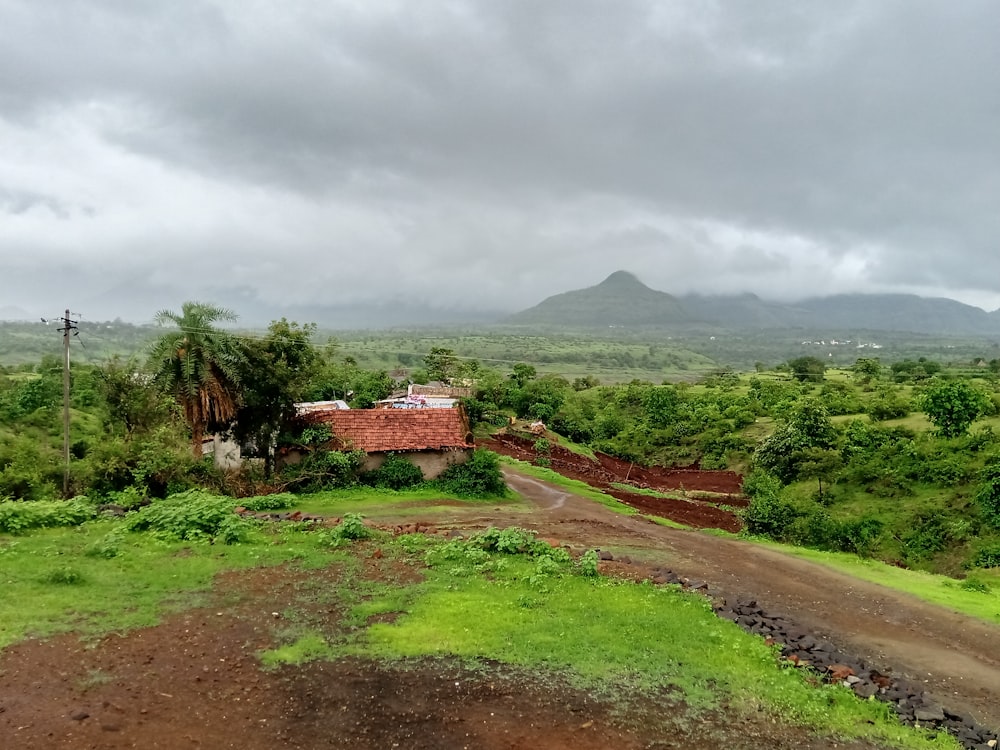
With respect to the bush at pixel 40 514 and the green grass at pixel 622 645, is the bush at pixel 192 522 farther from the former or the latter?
the green grass at pixel 622 645

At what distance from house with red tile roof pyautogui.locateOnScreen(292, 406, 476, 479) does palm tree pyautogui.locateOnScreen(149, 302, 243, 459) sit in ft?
11.8

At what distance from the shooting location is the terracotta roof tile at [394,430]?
27.6 meters

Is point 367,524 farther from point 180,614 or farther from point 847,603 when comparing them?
point 847,603

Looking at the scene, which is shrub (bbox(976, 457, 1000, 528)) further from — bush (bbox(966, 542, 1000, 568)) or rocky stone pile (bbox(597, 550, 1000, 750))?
rocky stone pile (bbox(597, 550, 1000, 750))

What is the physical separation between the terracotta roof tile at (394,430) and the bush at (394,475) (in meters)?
0.54

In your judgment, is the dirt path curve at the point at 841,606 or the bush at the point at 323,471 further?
the bush at the point at 323,471

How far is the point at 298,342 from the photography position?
27859mm

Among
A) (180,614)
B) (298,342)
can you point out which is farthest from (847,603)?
(298,342)

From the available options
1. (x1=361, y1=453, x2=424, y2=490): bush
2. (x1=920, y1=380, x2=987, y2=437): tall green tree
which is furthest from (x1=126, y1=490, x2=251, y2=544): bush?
(x1=920, y1=380, x2=987, y2=437): tall green tree

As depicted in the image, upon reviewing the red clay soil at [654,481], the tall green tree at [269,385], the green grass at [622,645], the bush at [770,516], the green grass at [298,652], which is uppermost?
the tall green tree at [269,385]

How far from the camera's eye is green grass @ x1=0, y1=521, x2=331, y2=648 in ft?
37.6

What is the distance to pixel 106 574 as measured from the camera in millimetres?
13766

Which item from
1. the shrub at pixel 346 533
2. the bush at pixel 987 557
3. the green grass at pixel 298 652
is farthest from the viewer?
the bush at pixel 987 557

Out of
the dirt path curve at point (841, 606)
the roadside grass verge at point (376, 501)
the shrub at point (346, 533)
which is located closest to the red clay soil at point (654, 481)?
the dirt path curve at point (841, 606)
